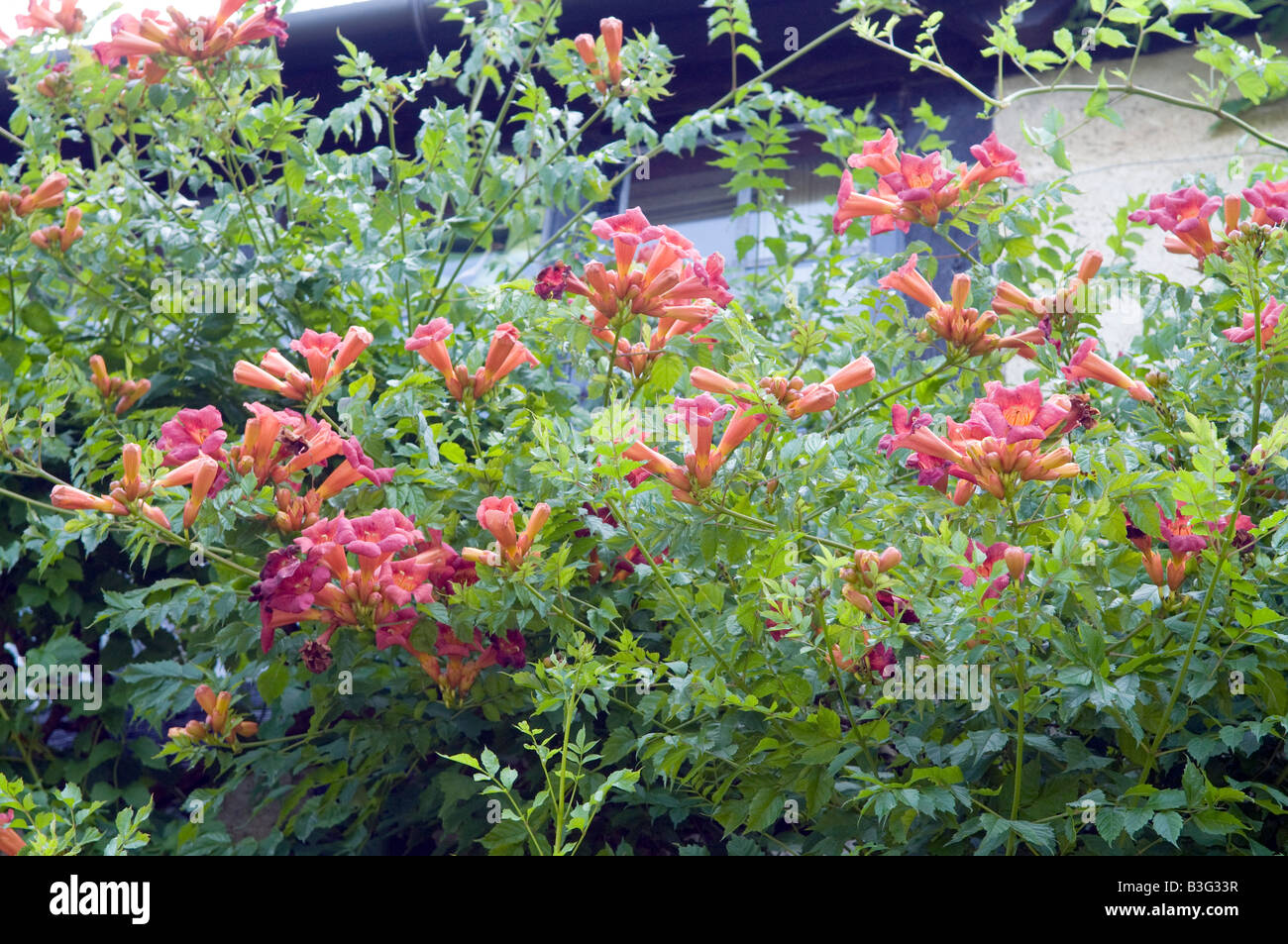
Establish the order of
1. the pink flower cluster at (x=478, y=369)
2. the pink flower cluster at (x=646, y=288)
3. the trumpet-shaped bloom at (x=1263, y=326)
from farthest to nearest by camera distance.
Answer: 1. the pink flower cluster at (x=478, y=369)
2. the pink flower cluster at (x=646, y=288)
3. the trumpet-shaped bloom at (x=1263, y=326)

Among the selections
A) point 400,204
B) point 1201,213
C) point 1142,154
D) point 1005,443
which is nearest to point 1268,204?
point 1201,213

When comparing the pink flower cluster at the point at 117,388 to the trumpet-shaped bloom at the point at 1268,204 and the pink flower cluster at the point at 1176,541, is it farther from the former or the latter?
the trumpet-shaped bloom at the point at 1268,204

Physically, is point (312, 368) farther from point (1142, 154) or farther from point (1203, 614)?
point (1142, 154)

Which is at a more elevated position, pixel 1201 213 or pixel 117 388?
pixel 1201 213

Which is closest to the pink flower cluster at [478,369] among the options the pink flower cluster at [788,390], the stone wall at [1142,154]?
the pink flower cluster at [788,390]

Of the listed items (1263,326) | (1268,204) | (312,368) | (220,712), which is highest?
(1268,204)

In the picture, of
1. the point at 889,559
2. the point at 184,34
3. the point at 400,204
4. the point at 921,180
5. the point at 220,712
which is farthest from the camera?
the point at 400,204

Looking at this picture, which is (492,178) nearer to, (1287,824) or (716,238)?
(716,238)

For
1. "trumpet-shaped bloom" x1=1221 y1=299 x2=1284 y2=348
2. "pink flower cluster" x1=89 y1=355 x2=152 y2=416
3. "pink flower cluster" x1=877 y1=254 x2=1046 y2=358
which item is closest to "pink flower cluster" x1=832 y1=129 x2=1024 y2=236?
"pink flower cluster" x1=877 y1=254 x2=1046 y2=358

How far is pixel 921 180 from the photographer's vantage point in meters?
2.55

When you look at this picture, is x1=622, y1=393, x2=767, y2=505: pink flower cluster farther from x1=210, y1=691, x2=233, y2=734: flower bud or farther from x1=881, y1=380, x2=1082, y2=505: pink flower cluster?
x1=210, y1=691, x2=233, y2=734: flower bud

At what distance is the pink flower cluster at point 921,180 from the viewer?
2500mm

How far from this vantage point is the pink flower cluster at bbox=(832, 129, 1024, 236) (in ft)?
8.20
